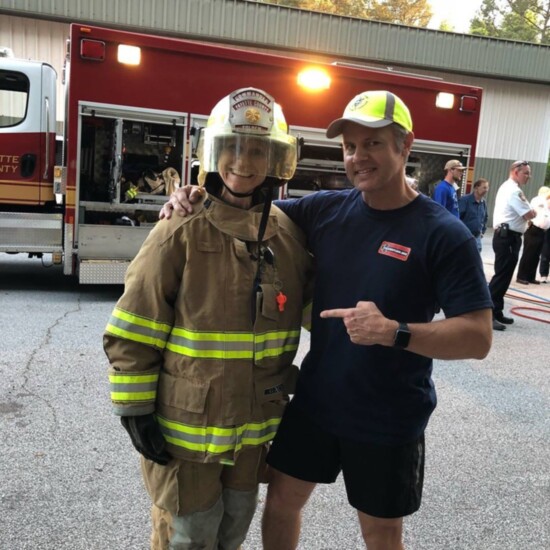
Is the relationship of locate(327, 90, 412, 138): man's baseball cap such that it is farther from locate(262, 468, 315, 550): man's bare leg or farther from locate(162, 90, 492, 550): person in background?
locate(262, 468, 315, 550): man's bare leg

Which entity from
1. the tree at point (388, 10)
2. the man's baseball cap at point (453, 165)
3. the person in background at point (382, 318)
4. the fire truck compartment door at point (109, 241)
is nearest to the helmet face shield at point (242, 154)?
the person in background at point (382, 318)

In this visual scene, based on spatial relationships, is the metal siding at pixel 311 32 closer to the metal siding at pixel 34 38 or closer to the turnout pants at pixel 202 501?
the metal siding at pixel 34 38

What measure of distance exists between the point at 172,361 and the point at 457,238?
37.8 inches

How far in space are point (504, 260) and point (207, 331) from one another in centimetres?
542

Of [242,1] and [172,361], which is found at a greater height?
[242,1]

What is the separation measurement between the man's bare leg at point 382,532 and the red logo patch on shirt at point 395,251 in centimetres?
88

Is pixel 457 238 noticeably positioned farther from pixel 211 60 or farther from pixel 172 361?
pixel 211 60

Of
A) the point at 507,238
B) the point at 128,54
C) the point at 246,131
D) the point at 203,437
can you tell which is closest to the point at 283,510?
the point at 203,437

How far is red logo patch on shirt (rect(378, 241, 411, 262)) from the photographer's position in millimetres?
1757

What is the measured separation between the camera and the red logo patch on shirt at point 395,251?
1757 millimetres

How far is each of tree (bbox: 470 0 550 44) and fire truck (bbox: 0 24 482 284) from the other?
122ft

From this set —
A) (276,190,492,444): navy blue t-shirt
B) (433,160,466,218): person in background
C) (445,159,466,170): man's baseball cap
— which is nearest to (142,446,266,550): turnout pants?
(276,190,492,444): navy blue t-shirt

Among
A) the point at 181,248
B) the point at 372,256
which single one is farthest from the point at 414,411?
the point at 181,248

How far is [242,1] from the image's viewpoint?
15148 mm
